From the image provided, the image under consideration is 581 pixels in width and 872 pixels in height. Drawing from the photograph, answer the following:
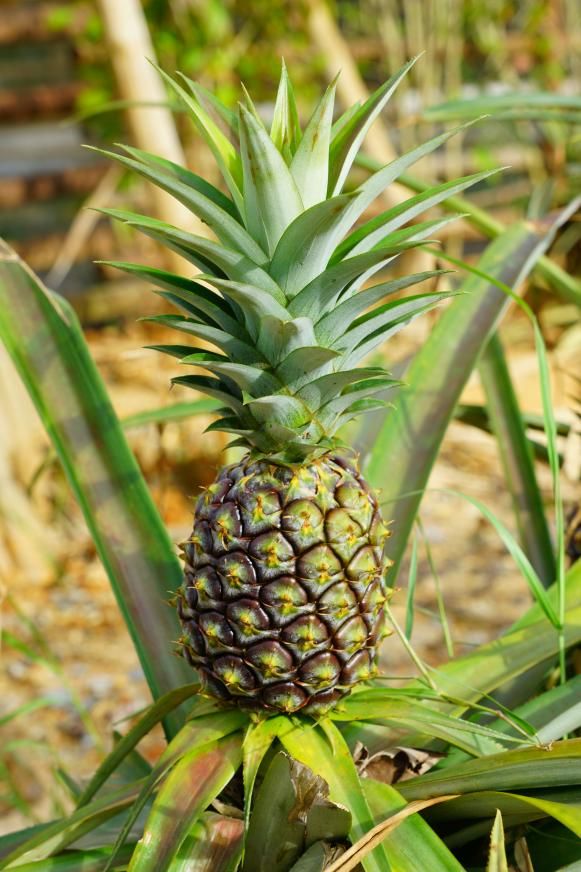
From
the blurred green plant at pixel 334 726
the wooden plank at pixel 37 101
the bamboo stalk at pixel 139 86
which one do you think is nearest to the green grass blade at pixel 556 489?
the blurred green plant at pixel 334 726

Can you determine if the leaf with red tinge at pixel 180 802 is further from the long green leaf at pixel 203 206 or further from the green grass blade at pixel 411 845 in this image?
the long green leaf at pixel 203 206

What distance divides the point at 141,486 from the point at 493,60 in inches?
170

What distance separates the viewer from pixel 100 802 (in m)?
0.88

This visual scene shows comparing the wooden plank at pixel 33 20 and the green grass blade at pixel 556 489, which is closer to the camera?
the green grass blade at pixel 556 489

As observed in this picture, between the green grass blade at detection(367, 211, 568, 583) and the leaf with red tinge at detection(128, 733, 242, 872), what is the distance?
34cm

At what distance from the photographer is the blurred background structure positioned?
7.36 feet

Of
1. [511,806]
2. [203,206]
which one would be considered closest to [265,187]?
[203,206]

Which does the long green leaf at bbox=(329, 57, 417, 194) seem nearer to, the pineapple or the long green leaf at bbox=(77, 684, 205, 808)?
the pineapple

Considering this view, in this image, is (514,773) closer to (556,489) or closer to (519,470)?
(556,489)

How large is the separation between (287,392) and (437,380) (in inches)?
13.9

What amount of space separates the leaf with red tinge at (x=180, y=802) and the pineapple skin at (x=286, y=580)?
7 cm

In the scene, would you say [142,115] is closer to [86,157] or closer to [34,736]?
A: [34,736]

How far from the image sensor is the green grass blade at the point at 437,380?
42.2 inches

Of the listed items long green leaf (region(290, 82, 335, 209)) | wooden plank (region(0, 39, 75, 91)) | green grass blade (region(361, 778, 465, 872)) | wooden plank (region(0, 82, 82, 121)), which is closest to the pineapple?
long green leaf (region(290, 82, 335, 209))
